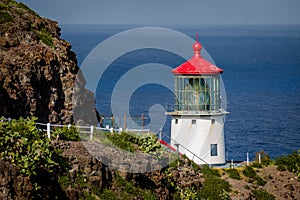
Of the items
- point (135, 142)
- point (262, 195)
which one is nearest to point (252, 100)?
point (262, 195)

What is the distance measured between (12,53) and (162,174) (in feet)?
21.2

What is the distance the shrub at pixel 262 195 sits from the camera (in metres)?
28.2

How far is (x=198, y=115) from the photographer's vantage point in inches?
1254

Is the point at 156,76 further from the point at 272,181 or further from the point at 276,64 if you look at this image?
the point at 272,181

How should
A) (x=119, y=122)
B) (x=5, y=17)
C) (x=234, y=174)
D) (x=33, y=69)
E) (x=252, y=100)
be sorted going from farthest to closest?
1. (x=252, y=100)
2. (x=119, y=122)
3. (x=234, y=174)
4. (x=5, y=17)
5. (x=33, y=69)

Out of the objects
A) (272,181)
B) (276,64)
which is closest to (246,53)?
(276,64)

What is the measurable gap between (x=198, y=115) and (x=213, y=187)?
492cm

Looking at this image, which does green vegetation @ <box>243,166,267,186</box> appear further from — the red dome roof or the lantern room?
the red dome roof

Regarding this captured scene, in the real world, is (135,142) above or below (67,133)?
below

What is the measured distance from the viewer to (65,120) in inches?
1037

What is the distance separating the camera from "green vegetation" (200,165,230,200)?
27228 millimetres

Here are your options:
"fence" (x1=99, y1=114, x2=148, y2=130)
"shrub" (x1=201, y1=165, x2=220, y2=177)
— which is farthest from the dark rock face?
"shrub" (x1=201, y1=165, x2=220, y2=177)

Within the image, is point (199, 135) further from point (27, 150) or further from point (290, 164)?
point (27, 150)

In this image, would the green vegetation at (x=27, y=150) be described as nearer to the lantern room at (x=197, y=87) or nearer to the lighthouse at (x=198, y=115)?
the lighthouse at (x=198, y=115)
